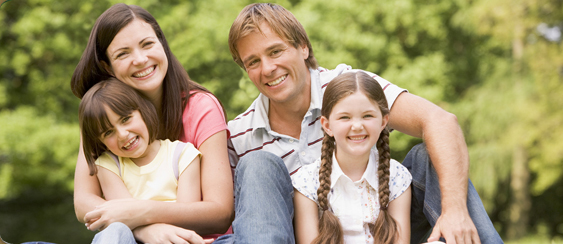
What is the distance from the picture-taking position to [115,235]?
64.0 inches

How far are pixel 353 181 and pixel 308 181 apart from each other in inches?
6.6

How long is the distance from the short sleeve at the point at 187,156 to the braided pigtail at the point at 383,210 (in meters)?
0.70

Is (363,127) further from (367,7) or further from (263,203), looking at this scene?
(367,7)

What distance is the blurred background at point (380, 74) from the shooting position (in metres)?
8.33

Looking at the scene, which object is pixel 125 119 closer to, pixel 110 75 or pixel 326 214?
pixel 110 75

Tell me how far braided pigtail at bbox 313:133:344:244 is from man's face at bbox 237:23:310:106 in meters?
0.46

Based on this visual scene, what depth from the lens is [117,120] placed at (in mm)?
1930

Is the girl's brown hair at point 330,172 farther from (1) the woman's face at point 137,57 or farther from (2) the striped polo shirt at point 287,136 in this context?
(1) the woman's face at point 137,57

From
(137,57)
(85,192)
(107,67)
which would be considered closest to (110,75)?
(107,67)

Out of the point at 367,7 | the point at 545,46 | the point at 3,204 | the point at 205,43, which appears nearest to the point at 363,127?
the point at 205,43

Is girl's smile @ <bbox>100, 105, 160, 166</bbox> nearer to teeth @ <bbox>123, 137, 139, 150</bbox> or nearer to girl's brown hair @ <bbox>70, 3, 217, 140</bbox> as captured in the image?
teeth @ <bbox>123, 137, 139, 150</bbox>

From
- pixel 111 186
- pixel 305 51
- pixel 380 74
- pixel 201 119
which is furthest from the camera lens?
pixel 380 74

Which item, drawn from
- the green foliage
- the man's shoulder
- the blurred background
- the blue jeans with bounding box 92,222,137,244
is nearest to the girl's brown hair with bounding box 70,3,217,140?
the man's shoulder

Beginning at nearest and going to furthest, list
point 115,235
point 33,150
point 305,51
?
1. point 115,235
2. point 305,51
3. point 33,150
